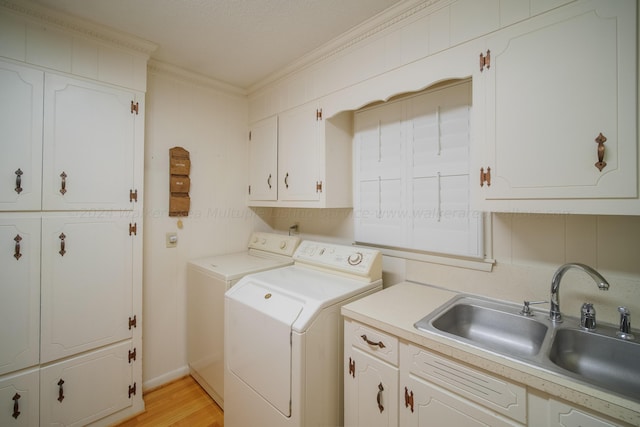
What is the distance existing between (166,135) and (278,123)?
3.08 ft

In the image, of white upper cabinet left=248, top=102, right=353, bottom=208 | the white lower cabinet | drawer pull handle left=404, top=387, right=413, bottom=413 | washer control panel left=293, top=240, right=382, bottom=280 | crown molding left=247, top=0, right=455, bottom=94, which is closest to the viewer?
the white lower cabinet

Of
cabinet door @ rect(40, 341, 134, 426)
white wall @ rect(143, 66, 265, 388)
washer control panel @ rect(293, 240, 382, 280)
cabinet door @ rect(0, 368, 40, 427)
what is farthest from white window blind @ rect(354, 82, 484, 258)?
cabinet door @ rect(0, 368, 40, 427)

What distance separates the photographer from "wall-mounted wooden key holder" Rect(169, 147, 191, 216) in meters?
2.28

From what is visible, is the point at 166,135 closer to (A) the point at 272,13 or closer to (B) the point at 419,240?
(A) the point at 272,13

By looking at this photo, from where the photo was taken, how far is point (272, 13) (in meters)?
1.62

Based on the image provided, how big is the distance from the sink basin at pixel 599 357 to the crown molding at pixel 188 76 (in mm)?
2917

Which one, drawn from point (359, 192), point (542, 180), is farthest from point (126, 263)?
point (542, 180)

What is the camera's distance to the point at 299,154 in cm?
219

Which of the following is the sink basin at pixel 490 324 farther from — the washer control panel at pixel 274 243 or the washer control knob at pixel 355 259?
the washer control panel at pixel 274 243

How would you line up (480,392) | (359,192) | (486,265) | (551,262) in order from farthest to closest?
(359,192)
(486,265)
(551,262)
(480,392)

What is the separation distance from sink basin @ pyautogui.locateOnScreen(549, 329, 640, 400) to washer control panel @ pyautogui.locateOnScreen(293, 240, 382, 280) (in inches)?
35.0

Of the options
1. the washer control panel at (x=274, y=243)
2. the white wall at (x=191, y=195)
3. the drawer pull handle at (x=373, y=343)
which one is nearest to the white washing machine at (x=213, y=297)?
the washer control panel at (x=274, y=243)

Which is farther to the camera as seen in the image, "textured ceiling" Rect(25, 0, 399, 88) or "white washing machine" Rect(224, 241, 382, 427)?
"textured ceiling" Rect(25, 0, 399, 88)

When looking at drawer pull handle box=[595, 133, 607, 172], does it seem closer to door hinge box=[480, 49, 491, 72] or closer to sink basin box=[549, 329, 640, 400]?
door hinge box=[480, 49, 491, 72]
